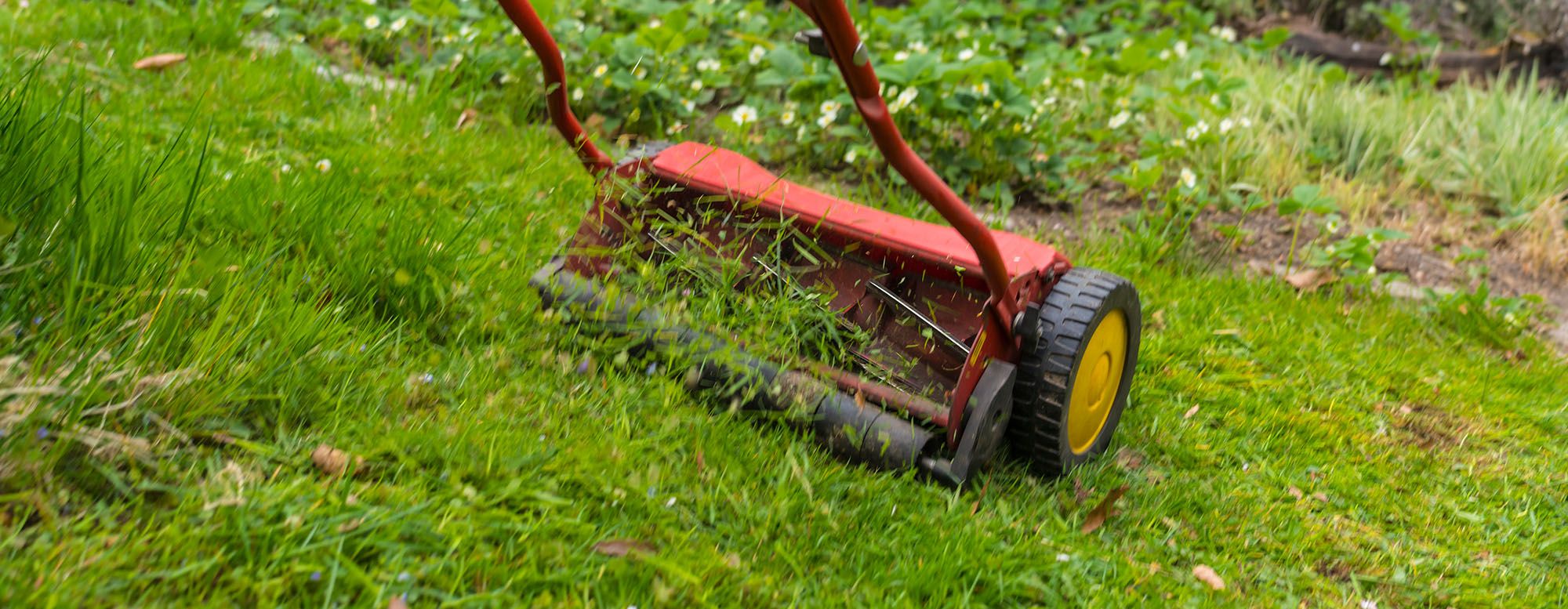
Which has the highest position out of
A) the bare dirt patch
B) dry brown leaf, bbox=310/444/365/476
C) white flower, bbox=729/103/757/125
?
white flower, bbox=729/103/757/125

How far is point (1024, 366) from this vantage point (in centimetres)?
217

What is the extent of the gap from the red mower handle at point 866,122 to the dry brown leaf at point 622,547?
720 millimetres

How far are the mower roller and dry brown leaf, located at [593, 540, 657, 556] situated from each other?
44 centimetres

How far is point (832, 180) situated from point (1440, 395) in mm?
1910

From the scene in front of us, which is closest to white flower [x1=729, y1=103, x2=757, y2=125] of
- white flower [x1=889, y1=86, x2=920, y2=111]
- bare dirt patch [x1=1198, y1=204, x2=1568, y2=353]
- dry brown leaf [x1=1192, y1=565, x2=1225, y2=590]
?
white flower [x1=889, y1=86, x2=920, y2=111]

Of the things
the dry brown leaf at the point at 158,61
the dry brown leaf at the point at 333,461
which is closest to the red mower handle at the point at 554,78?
the dry brown leaf at the point at 333,461

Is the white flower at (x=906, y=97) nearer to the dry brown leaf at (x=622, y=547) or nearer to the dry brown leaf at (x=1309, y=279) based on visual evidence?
the dry brown leaf at (x=1309, y=279)

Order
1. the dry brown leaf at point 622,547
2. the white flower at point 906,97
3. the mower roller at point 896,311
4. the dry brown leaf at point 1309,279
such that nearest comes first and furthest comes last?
the dry brown leaf at point 622,547 < the mower roller at point 896,311 < the dry brown leaf at point 1309,279 < the white flower at point 906,97

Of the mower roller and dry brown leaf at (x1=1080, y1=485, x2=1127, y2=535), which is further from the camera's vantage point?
dry brown leaf at (x1=1080, y1=485, x2=1127, y2=535)

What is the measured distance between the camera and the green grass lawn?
5.31ft

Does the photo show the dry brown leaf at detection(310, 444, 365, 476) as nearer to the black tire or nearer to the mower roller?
the mower roller

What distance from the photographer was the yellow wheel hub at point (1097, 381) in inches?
89.0

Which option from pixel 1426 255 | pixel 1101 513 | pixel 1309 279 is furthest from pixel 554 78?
pixel 1426 255

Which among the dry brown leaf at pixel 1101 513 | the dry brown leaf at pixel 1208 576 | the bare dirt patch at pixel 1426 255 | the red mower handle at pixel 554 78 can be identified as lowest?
the bare dirt patch at pixel 1426 255
